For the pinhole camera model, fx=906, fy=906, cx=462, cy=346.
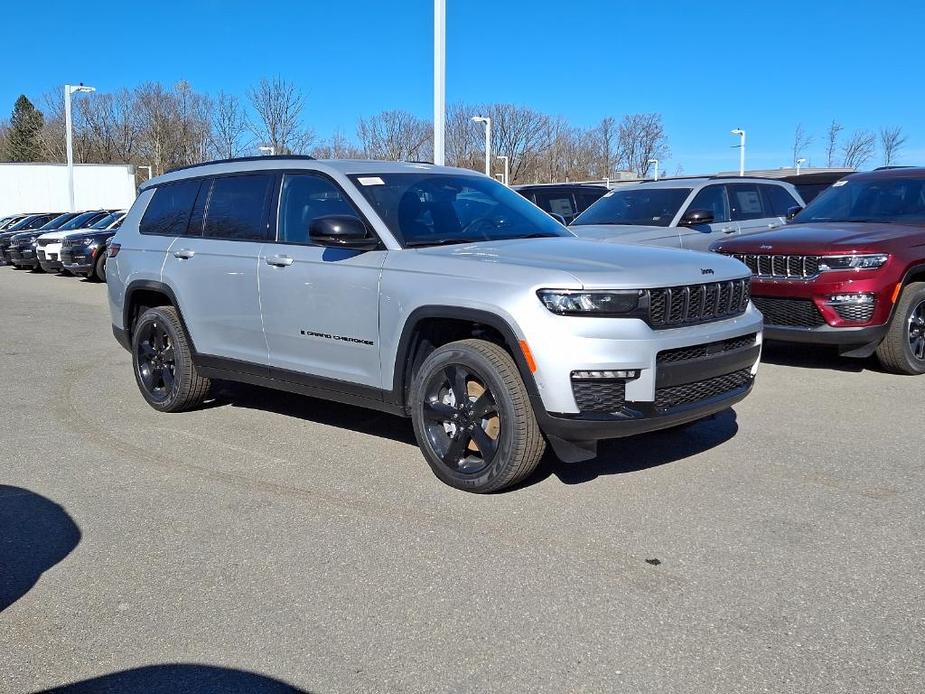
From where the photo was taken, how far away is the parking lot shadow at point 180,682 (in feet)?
9.80

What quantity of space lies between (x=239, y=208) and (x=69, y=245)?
1592 cm

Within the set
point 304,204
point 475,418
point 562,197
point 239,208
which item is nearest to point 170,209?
point 239,208

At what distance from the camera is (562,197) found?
16.8m

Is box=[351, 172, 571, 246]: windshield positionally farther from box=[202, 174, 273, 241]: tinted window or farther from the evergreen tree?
the evergreen tree

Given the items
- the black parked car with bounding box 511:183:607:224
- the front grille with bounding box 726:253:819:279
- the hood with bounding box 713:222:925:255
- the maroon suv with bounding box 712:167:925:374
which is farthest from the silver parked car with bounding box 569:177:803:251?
the black parked car with bounding box 511:183:607:224

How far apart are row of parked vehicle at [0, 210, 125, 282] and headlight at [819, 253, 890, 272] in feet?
50.2

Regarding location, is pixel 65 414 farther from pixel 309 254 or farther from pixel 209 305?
pixel 309 254

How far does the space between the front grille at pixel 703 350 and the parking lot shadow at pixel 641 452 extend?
0.77m

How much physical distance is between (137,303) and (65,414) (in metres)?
1.04

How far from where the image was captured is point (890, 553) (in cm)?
402

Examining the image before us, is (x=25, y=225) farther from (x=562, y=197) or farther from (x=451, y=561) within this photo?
(x=451, y=561)

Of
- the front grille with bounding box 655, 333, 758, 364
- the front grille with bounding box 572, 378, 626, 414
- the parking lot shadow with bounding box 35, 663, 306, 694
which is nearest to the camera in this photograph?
the parking lot shadow with bounding box 35, 663, 306, 694

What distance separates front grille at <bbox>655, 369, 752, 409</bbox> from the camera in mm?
4648

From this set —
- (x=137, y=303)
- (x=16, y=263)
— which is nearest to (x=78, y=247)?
(x=16, y=263)
